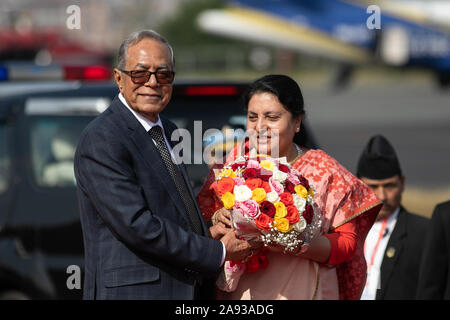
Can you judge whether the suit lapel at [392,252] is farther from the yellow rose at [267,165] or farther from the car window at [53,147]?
the car window at [53,147]

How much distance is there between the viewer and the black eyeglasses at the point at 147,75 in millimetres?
2855

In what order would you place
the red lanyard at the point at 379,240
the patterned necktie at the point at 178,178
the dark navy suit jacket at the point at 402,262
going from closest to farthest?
1. the patterned necktie at the point at 178,178
2. the dark navy suit jacket at the point at 402,262
3. the red lanyard at the point at 379,240

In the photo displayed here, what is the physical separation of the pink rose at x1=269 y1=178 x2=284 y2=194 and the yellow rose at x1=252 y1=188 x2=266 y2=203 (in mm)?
42

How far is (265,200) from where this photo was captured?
9.36 feet

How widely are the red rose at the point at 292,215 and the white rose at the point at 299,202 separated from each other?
0.05 ft

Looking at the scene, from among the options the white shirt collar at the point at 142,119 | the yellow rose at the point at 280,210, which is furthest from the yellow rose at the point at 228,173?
the white shirt collar at the point at 142,119

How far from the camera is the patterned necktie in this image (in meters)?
2.93

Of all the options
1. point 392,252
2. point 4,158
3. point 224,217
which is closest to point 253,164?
point 224,217

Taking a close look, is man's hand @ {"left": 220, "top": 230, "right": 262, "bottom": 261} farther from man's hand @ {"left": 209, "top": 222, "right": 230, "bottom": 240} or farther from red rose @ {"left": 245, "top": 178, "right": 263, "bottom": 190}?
red rose @ {"left": 245, "top": 178, "right": 263, "bottom": 190}

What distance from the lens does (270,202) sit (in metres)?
2.85

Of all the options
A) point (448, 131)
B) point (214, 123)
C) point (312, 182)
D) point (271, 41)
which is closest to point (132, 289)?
point (312, 182)

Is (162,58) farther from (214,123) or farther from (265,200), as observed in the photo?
(214,123)

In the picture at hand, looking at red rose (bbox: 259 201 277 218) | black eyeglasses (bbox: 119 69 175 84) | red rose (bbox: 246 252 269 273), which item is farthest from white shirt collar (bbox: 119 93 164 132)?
red rose (bbox: 246 252 269 273)

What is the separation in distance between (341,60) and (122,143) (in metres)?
23.6
